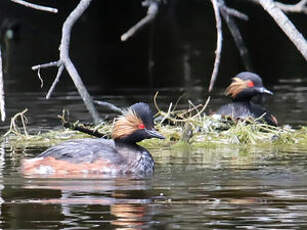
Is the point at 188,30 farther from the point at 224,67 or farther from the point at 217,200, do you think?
the point at 217,200

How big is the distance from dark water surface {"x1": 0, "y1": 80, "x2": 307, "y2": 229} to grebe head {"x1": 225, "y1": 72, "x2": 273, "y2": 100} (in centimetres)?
239

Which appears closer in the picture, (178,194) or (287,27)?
(178,194)

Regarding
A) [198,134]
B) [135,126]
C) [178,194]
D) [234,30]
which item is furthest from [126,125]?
[234,30]

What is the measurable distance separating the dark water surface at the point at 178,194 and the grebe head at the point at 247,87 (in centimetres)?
239

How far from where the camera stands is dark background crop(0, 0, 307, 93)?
25141mm

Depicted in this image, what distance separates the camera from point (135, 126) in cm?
1236

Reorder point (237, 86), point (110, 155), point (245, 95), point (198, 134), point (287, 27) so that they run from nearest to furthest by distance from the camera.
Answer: point (287, 27)
point (110, 155)
point (198, 134)
point (245, 95)
point (237, 86)

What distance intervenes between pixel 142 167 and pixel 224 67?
15.7 m

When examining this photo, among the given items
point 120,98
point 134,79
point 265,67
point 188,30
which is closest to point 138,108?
point 120,98

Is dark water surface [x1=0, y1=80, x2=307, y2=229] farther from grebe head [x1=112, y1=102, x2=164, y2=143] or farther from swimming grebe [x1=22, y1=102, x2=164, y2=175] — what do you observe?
grebe head [x1=112, y1=102, x2=164, y2=143]

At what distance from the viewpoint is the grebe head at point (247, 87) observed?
16.6m

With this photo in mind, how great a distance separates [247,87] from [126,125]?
467cm

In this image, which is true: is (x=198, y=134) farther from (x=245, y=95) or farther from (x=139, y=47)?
(x=139, y=47)

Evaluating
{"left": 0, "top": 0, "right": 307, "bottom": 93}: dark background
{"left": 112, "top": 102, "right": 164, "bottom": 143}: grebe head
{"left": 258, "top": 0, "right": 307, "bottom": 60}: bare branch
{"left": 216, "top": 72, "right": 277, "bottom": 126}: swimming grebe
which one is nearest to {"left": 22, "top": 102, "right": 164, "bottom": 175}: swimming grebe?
{"left": 112, "top": 102, "right": 164, "bottom": 143}: grebe head
